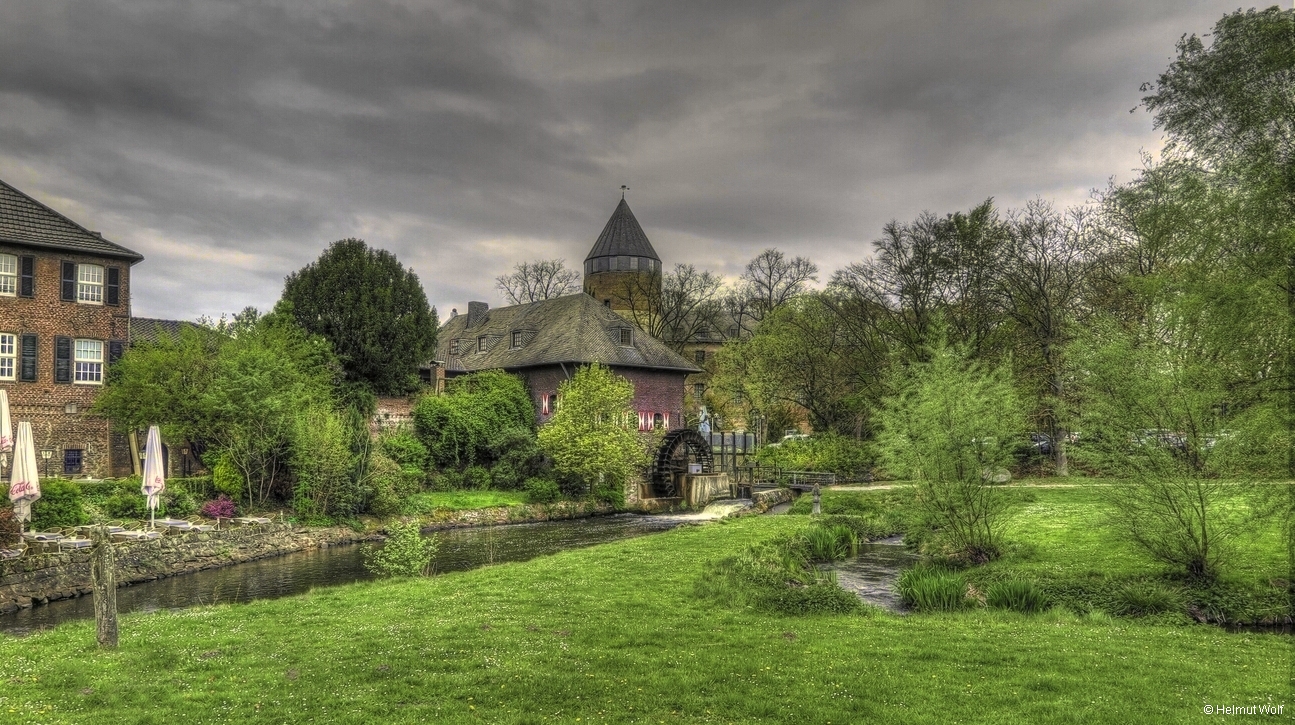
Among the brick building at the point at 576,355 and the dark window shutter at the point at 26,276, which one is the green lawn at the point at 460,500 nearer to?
the brick building at the point at 576,355

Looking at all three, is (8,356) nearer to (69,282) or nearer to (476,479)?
(69,282)

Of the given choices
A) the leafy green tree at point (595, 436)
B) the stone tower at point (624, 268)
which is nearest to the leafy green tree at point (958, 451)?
the leafy green tree at point (595, 436)

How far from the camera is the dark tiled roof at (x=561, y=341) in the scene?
38688mm

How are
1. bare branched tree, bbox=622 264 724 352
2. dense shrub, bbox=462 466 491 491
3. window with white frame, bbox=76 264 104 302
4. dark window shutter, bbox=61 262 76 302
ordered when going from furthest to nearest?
bare branched tree, bbox=622 264 724 352
dense shrub, bbox=462 466 491 491
window with white frame, bbox=76 264 104 302
dark window shutter, bbox=61 262 76 302

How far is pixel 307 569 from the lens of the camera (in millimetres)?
19828

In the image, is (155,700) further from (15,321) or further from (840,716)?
(15,321)

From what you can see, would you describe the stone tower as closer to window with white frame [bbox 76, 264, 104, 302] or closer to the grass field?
window with white frame [bbox 76, 264, 104, 302]

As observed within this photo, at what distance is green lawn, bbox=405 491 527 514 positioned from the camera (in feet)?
92.8

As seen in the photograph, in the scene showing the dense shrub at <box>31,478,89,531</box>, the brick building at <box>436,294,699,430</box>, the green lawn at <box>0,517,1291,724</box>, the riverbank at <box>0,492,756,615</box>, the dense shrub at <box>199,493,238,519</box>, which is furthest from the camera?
the brick building at <box>436,294,699,430</box>

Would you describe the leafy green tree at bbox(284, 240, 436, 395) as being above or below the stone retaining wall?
above

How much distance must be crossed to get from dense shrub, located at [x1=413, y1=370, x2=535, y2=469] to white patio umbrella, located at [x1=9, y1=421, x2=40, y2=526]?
1608cm

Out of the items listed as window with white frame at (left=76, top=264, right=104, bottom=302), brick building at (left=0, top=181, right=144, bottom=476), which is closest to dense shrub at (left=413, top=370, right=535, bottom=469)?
brick building at (left=0, top=181, right=144, bottom=476)

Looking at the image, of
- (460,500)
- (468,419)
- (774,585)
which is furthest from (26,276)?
(774,585)

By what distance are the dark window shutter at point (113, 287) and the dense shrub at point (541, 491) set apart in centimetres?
1668
